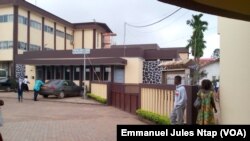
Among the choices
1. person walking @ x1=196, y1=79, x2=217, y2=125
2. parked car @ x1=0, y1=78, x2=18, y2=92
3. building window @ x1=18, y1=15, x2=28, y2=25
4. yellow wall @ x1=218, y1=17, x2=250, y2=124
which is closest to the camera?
yellow wall @ x1=218, y1=17, x2=250, y2=124

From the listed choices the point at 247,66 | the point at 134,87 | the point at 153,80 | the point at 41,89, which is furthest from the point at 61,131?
the point at 153,80

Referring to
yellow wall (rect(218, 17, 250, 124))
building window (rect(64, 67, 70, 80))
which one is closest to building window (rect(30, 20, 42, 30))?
building window (rect(64, 67, 70, 80))

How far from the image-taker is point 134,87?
21453 mm

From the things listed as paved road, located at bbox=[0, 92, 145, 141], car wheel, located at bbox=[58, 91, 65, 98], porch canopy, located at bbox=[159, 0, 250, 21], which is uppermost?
porch canopy, located at bbox=[159, 0, 250, 21]

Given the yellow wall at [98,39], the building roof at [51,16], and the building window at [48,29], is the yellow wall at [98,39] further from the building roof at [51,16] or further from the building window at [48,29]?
the building window at [48,29]

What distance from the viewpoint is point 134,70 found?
32.5 metres

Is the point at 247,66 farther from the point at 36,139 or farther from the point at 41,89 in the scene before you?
the point at 41,89

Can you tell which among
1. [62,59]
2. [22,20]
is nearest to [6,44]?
[22,20]

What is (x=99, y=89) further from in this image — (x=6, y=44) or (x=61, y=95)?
(x=6, y=44)

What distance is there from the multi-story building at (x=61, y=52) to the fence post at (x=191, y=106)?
21.9 metres

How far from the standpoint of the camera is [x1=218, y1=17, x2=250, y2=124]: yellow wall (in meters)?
7.58

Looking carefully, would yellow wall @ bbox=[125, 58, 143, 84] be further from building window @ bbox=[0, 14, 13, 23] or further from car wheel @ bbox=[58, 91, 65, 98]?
building window @ bbox=[0, 14, 13, 23]

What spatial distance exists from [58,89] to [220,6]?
890 inches

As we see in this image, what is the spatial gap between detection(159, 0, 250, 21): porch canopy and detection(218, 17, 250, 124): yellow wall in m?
1.55
